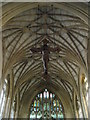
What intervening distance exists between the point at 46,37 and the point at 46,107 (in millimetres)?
12790

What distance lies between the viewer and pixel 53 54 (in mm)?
21703

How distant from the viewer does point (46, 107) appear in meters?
26.5

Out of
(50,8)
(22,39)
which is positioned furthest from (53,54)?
(50,8)

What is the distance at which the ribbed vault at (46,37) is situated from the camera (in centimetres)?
1609

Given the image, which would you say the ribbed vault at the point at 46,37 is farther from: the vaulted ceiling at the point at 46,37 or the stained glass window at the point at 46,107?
the stained glass window at the point at 46,107

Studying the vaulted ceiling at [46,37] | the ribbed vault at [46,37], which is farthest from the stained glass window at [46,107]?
the vaulted ceiling at [46,37]

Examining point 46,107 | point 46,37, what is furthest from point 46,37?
point 46,107

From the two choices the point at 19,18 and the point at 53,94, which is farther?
the point at 53,94

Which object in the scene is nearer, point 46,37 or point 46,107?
point 46,37

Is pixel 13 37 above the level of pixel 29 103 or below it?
above

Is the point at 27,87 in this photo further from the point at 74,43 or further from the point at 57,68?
the point at 74,43

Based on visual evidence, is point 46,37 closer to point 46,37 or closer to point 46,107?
point 46,37

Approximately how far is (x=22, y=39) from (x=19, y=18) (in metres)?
3.15

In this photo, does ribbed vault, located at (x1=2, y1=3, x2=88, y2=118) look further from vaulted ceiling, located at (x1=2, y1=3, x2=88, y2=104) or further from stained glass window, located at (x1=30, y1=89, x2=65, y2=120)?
stained glass window, located at (x1=30, y1=89, x2=65, y2=120)
